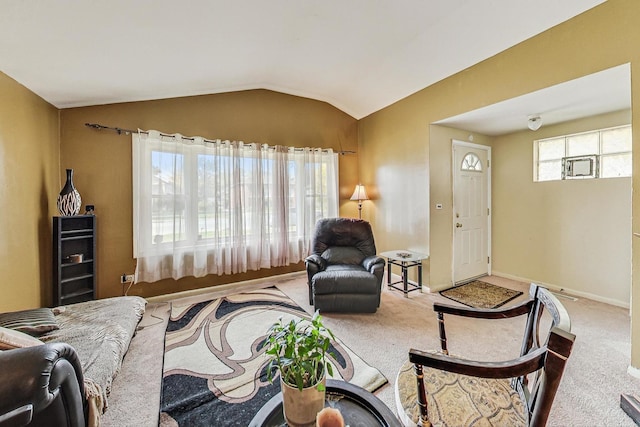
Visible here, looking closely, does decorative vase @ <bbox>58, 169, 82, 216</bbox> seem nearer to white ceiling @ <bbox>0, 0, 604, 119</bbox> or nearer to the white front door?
white ceiling @ <bbox>0, 0, 604, 119</bbox>

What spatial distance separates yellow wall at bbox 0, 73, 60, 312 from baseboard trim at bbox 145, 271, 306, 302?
3.57ft

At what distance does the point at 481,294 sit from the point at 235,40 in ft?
13.4

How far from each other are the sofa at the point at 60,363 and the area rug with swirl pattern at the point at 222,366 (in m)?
0.38

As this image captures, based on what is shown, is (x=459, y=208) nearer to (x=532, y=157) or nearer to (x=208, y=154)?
(x=532, y=157)

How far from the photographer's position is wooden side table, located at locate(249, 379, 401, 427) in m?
1.01

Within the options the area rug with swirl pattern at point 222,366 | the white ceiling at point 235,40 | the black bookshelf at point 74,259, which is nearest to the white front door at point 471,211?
the white ceiling at point 235,40

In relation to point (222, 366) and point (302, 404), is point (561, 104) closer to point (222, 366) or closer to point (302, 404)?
point (302, 404)

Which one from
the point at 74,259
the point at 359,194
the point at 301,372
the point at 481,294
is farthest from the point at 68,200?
the point at 481,294

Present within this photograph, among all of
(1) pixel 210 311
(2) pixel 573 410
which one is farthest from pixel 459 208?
(1) pixel 210 311

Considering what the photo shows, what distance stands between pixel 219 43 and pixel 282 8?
2.24 ft

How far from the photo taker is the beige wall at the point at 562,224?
302 centimetres

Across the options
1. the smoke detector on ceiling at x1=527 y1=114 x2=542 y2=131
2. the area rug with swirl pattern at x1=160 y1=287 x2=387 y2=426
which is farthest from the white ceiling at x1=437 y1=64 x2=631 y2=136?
the area rug with swirl pattern at x1=160 y1=287 x2=387 y2=426

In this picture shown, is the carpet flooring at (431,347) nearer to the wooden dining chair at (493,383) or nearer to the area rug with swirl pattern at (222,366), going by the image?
the area rug with swirl pattern at (222,366)

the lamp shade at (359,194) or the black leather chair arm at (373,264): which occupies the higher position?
the lamp shade at (359,194)
